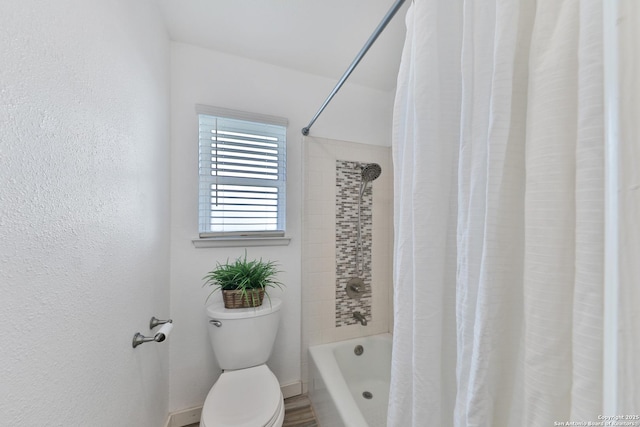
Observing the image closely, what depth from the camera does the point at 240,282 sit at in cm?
132

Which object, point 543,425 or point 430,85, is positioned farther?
point 430,85

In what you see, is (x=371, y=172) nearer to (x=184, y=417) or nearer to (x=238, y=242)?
(x=238, y=242)

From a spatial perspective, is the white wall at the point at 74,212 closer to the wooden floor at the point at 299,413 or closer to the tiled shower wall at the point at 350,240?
the wooden floor at the point at 299,413

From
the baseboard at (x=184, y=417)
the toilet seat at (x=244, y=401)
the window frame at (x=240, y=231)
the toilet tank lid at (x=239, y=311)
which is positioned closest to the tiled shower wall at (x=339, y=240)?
the window frame at (x=240, y=231)

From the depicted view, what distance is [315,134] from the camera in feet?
5.40

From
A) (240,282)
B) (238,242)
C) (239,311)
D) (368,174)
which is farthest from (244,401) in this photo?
(368,174)

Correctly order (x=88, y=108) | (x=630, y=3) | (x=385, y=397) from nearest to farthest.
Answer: (x=630, y=3) < (x=88, y=108) < (x=385, y=397)

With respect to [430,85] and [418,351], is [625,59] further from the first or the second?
[418,351]

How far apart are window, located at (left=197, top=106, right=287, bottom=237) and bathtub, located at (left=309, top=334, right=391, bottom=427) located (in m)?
0.88

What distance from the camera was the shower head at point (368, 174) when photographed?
1.66 metres

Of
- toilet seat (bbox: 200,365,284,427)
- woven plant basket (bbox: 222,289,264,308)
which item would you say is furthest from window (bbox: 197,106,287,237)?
toilet seat (bbox: 200,365,284,427)

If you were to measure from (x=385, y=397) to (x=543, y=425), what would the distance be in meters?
1.56

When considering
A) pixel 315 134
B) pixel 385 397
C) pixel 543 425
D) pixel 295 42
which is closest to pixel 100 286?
pixel 543 425

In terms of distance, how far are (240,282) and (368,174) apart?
3.68ft
